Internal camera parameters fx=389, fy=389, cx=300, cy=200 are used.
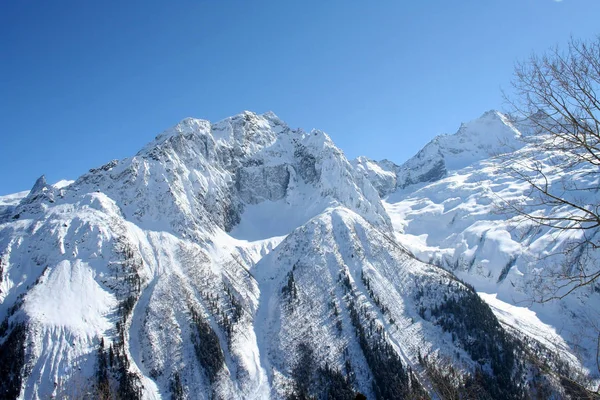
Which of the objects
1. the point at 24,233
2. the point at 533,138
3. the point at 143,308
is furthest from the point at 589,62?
the point at 24,233

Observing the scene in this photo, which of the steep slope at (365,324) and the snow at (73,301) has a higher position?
the snow at (73,301)

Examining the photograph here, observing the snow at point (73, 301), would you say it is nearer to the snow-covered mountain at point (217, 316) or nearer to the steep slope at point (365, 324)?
the snow-covered mountain at point (217, 316)

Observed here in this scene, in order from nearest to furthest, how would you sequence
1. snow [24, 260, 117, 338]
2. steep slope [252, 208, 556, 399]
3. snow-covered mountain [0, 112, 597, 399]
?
snow-covered mountain [0, 112, 597, 399], snow [24, 260, 117, 338], steep slope [252, 208, 556, 399]

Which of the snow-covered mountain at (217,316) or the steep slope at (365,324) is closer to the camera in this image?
the snow-covered mountain at (217,316)

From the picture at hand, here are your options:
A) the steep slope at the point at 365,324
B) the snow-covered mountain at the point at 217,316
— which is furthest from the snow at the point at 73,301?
the steep slope at the point at 365,324

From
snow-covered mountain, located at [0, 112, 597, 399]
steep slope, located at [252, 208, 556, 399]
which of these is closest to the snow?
snow-covered mountain, located at [0, 112, 597, 399]

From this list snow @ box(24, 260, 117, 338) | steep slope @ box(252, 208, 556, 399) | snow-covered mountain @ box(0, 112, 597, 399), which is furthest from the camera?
steep slope @ box(252, 208, 556, 399)

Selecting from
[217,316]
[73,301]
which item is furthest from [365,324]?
[73,301]

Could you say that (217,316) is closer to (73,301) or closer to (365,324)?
(73,301)

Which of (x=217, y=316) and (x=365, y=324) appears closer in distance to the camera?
(x=217, y=316)

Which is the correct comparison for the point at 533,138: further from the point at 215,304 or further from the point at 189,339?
the point at 215,304

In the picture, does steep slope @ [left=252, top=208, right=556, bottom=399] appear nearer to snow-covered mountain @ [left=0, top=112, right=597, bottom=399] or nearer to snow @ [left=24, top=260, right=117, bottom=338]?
snow-covered mountain @ [left=0, top=112, right=597, bottom=399]

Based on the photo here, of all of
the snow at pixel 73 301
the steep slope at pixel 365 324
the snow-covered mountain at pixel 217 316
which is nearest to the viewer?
the snow-covered mountain at pixel 217 316
